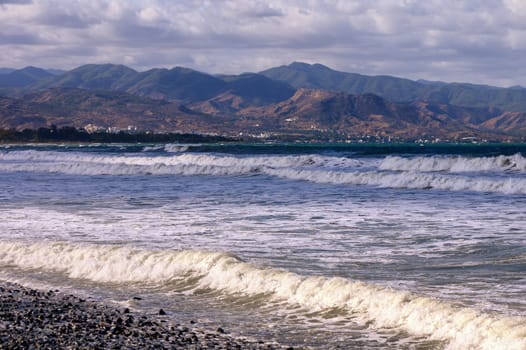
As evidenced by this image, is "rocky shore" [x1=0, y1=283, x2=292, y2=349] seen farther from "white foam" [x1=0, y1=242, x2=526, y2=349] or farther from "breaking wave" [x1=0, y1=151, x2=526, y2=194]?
"breaking wave" [x1=0, y1=151, x2=526, y2=194]

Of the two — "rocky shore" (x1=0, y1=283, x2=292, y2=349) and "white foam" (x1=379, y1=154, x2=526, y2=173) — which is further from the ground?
"rocky shore" (x1=0, y1=283, x2=292, y2=349)

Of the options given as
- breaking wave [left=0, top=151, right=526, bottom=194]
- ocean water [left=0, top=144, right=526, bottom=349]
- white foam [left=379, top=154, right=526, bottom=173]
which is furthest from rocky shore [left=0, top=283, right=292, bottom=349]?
white foam [left=379, top=154, right=526, bottom=173]

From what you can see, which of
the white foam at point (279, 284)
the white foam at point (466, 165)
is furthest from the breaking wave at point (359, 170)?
the white foam at point (279, 284)

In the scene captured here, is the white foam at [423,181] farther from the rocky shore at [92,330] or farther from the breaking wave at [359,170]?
the rocky shore at [92,330]

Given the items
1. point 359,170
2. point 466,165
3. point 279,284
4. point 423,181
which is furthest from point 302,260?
point 466,165

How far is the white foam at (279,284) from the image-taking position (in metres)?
10.8

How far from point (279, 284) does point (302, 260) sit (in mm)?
2739

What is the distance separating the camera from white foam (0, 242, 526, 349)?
10.8 meters

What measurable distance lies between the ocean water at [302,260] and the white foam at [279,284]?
3 centimetres

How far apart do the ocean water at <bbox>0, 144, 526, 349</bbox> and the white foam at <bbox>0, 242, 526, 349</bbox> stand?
3 centimetres

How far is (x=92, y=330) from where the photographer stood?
11469 millimetres

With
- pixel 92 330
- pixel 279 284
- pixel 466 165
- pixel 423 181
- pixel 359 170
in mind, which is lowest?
pixel 359 170

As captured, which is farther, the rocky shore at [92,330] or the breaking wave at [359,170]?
the breaking wave at [359,170]

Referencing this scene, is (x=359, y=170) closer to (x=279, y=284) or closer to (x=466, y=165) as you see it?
(x=466, y=165)
